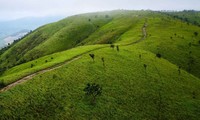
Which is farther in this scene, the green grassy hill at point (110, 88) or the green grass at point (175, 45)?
the green grass at point (175, 45)

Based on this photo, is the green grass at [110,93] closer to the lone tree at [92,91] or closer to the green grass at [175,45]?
the lone tree at [92,91]

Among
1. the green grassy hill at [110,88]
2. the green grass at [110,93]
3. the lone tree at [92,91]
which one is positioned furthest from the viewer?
the lone tree at [92,91]

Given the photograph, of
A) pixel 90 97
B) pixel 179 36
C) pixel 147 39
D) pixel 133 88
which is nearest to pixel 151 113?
pixel 133 88

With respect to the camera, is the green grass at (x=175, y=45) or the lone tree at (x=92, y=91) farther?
the green grass at (x=175, y=45)

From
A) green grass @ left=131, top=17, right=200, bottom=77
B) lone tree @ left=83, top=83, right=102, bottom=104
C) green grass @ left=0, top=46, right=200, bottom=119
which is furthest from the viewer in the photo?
green grass @ left=131, top=17, right=200, bottom=77

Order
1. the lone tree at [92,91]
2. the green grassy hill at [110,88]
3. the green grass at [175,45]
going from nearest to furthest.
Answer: the green grassy hill at [110,88]
the lone tree at [92,91]
the green grass at [175,45]

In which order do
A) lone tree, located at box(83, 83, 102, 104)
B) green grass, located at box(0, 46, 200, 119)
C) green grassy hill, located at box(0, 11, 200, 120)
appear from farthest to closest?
lone tree, located at box(83, 83, 102, 104)
green grassy hill, located at box(0, 11, 200, 120)
green grass, located at box(0, 46, 200, 119)

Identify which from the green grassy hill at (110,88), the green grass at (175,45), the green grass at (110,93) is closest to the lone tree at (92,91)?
the green grassy hill at (110,88)

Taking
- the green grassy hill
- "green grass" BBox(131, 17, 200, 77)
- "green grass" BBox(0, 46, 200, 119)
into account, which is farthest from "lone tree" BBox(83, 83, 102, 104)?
"green grass" BBox(131, 17, 200, 77)

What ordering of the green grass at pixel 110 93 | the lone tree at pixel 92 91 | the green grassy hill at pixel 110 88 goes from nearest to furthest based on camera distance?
the green grass at pixel 110 93
the green grassy hill at pixel 110 88
the lone tree at pixel 92 91

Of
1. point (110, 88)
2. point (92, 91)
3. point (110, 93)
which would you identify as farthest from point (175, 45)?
point (92, 91)

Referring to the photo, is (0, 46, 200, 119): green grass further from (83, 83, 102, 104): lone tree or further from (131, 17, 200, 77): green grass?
(131, 17, 200, 77): green grass

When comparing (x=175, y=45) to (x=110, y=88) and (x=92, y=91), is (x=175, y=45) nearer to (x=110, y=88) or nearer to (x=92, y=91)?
(x=110, y=88)

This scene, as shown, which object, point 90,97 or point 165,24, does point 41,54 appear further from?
point 90,97
